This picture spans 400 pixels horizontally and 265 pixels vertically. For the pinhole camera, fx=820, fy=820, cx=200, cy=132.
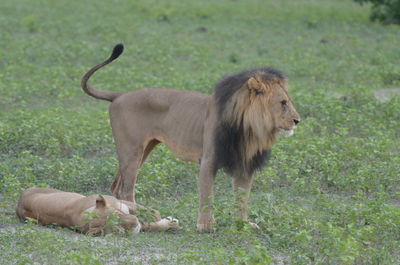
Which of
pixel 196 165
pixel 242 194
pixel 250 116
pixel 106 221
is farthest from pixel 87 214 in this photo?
pixel 196 165

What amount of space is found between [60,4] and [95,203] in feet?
46.7

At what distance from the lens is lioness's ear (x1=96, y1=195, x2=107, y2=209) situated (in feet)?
16.4

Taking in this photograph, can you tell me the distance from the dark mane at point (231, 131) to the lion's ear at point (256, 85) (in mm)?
64

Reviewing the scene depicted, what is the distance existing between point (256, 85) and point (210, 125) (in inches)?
18.1

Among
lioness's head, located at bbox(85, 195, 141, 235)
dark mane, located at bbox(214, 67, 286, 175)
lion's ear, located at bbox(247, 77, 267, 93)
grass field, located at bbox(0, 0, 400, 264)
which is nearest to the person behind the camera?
grass field, located at bbox(0, 0, 400, 264)

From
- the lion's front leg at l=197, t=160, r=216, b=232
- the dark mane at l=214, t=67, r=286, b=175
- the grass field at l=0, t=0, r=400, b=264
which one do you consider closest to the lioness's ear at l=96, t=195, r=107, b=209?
the grass field at l=0, t=0, r=400, b=264

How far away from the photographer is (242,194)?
513 cm

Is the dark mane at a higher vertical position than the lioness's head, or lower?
higher

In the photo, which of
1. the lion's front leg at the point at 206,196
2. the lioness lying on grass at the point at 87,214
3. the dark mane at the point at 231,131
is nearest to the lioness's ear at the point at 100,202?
the lioness lying on grass at the point at 87,214

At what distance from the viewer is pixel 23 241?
15.3ft

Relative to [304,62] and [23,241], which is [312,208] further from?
[304,62]

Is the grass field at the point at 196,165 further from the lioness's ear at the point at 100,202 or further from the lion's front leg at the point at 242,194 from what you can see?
the lioness's ear at the point at 100,202

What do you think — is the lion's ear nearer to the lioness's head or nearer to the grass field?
the grass field

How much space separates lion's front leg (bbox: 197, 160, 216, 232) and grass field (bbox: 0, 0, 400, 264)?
0.25 ft
